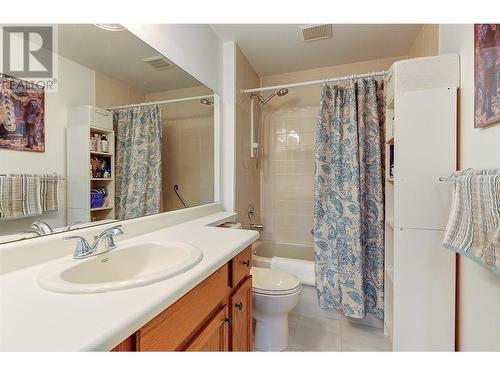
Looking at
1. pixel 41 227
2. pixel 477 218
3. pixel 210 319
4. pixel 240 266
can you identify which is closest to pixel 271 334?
pixel 240 266

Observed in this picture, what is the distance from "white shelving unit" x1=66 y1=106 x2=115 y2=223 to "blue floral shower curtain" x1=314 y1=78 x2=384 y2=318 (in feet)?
4.61

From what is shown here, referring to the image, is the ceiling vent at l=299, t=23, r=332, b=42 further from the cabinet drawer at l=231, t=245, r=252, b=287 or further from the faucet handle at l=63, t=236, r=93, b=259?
the faucet handle at l=63, t=236, r=93, b=259

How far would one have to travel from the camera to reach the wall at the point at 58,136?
0.77 metres

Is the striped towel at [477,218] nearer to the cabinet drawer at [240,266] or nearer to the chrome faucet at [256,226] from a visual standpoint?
the cabinet drawer at [240,266]

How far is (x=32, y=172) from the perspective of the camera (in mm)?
785

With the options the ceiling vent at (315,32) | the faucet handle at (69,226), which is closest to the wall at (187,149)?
the faucet handle at (69,226)

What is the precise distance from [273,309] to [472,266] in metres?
1.02

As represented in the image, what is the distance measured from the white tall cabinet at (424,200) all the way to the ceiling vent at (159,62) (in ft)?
4.29

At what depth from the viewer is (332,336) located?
1.59m

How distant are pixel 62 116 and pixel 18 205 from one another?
0.35 meters

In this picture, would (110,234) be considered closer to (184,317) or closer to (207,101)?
(184,317)

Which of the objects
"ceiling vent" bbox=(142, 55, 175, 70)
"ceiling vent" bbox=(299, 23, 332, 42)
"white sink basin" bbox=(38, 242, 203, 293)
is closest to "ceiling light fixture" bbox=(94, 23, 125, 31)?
"ceiling vent" bbox=(142, 55, 175, 70)

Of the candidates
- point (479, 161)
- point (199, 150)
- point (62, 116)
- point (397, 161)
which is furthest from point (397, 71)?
point (62, 116)
